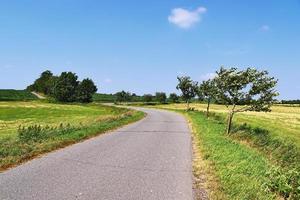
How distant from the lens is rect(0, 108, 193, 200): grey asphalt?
830cm

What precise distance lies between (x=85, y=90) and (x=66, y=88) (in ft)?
47.5

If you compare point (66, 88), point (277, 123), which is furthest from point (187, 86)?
point (66, 88)

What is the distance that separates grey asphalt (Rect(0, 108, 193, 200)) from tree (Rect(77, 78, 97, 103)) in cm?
13033

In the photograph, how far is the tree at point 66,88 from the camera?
13388cm

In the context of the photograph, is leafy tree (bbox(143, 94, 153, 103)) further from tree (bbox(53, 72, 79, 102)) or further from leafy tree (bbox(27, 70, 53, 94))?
leafy tree (bbox(27, 70, 53, 94))

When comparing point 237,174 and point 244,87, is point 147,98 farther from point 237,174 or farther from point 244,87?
point 237,174

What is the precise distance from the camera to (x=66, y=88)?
135375 millimetres

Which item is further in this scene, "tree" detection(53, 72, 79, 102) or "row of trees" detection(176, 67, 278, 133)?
"tree" detection(53, 72, 79, 102)

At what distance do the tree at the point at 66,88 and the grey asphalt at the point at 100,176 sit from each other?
121273mm

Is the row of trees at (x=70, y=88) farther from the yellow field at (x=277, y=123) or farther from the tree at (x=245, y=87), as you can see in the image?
the tree at (x=245, y=87)

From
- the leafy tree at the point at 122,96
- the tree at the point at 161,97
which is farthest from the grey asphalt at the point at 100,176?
the leafy tree at the point at 122,96

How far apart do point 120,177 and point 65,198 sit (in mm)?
2567

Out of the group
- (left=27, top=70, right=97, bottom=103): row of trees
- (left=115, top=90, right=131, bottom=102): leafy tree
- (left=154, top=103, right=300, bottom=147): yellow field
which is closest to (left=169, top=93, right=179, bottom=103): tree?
(left=115, top=90, right=131, bottom=102): leafy tree

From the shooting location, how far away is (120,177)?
10.2 meters
